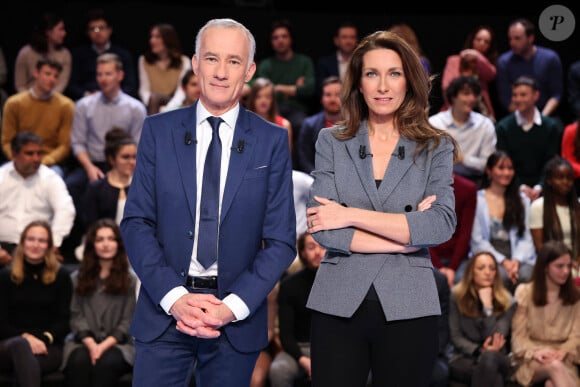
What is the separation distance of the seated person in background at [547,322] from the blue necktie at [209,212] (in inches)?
Result: 138

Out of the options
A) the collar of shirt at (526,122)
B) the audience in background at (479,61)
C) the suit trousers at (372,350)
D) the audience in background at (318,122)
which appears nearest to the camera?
the suit trousers at (372,350)

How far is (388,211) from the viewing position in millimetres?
3096

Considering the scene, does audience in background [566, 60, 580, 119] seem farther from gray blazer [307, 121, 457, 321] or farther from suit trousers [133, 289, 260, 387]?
suit trousers [133, 289, 260, 387]

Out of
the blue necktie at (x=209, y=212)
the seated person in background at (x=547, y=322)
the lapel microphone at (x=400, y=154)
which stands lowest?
the seated person in background at (x=547, y=322)

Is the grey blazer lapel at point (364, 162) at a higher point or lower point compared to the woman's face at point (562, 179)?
lower

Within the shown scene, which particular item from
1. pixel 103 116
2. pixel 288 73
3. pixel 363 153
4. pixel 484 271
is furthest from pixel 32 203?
pixel 363 153

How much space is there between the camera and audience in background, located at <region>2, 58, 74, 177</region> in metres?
7.79


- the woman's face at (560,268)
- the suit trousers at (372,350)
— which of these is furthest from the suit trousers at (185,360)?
the woman's face at (560,268)

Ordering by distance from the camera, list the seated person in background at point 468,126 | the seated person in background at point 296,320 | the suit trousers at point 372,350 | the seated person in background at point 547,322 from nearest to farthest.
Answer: the suit trousers at point 372,350
the seated person in background at point 296,320
the seated person in background at point 547,322
the seated person in background at point 468,126

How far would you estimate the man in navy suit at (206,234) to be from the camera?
3.03m

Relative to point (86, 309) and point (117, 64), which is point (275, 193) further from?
point (117, 64)

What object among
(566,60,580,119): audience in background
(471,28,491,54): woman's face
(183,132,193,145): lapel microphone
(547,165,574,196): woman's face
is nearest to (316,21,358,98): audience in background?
(471,28,491,54): woman's face

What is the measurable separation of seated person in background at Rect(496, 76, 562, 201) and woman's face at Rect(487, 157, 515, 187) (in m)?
0.82

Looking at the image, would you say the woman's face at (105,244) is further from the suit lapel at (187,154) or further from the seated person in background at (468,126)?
the suit lapel at (187,154)
